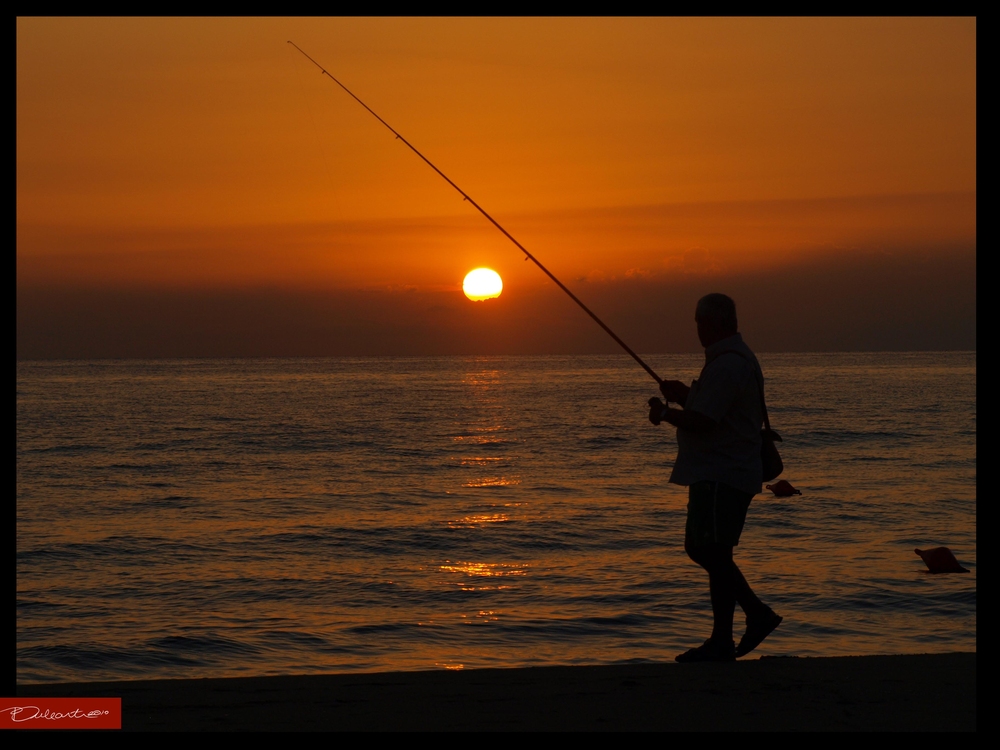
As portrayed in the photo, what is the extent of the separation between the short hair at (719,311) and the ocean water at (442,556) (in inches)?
138

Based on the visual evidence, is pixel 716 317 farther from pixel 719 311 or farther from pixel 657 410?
pixel 657 410

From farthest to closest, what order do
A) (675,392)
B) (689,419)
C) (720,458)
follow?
(675,392), (720,458), (689,419)

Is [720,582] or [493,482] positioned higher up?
[720,582]

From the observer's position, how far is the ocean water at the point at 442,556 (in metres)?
7.34

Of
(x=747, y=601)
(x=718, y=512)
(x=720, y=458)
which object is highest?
(x=720, y=458)

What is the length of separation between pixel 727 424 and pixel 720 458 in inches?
5.8

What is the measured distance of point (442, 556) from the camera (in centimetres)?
1121

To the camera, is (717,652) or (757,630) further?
(757,630)

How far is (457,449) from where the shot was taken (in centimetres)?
2695
